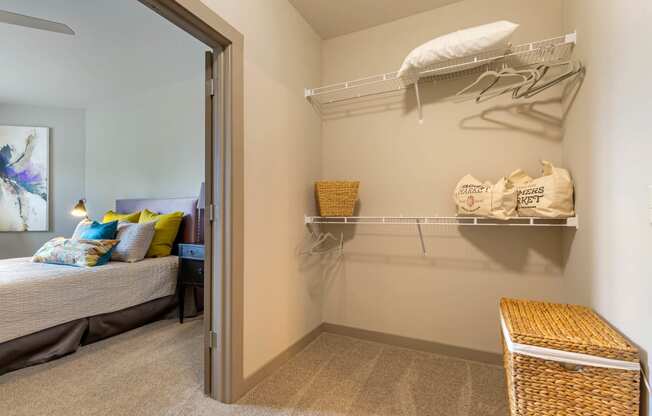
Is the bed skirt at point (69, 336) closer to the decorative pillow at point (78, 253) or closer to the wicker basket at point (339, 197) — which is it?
the decorative pillow at point (78, 253)

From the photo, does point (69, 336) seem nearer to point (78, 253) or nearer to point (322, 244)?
point (78, 253)

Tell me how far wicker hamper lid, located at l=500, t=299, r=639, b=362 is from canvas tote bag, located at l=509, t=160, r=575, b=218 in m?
0.47

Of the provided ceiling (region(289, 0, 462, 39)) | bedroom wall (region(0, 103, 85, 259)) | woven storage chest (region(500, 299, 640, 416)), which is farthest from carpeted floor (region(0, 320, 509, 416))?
bedroom wall (region(0, 103, 85, 259))

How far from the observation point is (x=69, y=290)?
7.10 ft

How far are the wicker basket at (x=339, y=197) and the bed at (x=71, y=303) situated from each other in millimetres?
1777

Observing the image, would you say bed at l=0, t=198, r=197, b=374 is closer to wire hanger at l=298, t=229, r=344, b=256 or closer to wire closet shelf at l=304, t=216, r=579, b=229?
wire hanger at l=298, t=229, r=344, b=256

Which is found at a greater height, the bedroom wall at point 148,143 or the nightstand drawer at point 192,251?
the bedroom wall at point 148,143

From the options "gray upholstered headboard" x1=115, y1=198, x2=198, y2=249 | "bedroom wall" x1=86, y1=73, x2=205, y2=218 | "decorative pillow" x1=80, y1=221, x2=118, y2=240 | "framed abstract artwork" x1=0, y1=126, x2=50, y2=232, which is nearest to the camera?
"decorative pillow" x1=80, y1=221, x2=118, y2=240

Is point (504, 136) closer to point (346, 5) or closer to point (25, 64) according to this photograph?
point (346, 5)

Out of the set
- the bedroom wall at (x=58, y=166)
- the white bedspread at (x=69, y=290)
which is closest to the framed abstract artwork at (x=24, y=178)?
→ the bedroom wall at (x=58, y=166)

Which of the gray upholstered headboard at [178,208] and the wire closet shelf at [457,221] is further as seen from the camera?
the gray upholstered headboard at [178,208]

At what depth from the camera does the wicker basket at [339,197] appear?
212 centimetres

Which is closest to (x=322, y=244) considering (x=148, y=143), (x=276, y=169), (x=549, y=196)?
(x=276, y=169)

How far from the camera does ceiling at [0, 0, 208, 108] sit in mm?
2195
